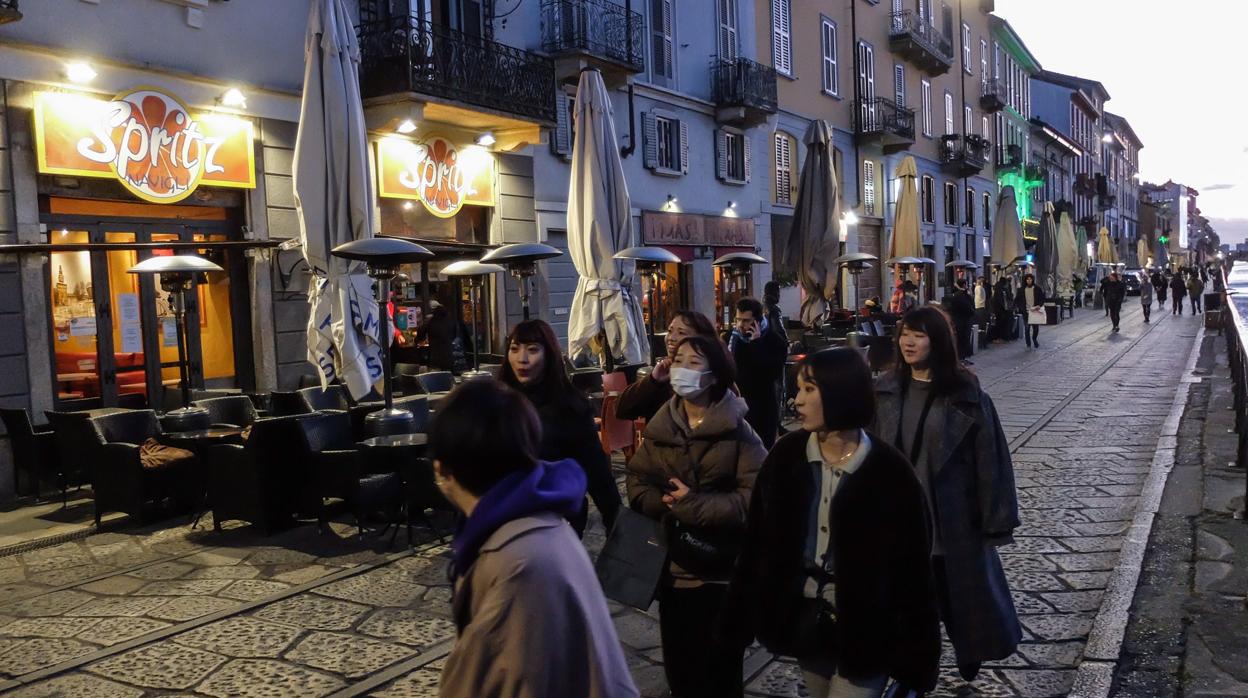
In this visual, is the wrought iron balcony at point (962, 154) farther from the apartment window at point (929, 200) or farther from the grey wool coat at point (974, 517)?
the grey wool coat at point (974, 517)

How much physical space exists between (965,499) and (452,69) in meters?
11.7

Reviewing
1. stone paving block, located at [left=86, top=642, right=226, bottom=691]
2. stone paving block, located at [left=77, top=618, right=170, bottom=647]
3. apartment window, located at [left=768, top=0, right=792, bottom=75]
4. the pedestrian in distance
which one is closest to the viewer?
stone paving block, located at [left=86, top=642, right=226, bottom=691]

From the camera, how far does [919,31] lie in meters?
32.6

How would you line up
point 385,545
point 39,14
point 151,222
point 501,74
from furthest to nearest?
1. point 501,74
2. point 151,222
3. point 39,14
4. point 385,545

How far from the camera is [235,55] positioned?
12227 mm

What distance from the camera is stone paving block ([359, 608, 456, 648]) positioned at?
5.23 metres

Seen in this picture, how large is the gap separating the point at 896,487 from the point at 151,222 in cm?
1036

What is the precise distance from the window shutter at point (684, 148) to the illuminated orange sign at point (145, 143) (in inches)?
422

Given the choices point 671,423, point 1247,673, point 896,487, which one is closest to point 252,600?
point 671,423

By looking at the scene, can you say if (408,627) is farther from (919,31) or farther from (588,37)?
(919,31)

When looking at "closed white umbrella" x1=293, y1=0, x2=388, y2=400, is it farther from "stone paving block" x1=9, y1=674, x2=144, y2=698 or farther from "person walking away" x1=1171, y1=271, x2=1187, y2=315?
"person walking away" x1=1171, y1=271, x2=1187, y2=315

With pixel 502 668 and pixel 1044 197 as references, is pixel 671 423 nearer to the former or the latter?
pixel 502 668

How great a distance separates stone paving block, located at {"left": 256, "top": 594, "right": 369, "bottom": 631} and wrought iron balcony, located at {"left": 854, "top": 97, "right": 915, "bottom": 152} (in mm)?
25222

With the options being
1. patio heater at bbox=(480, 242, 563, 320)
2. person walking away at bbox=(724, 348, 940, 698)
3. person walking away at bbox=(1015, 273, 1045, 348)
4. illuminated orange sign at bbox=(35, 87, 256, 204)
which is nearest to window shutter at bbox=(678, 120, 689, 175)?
person walking away at bbox=(1015, 273, 1045, 348)
